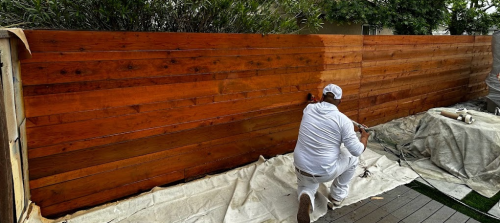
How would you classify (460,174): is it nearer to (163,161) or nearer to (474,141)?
(474,141)

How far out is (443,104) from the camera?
7008 mm

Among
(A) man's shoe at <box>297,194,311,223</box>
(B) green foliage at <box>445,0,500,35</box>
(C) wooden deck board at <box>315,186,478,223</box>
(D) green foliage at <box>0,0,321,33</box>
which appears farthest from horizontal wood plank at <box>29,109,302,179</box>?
(B) green foliage at <box>445,0,500,35</box>

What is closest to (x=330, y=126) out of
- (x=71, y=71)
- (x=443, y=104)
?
(x=71, y=71)

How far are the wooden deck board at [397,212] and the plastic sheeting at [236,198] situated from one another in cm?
11

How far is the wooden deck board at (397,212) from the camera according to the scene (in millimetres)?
2893

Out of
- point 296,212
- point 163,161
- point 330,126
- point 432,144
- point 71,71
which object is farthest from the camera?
point 432,144

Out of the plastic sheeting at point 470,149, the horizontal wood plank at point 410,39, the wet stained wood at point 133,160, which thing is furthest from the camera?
the horizontal wood plank at point 410,39

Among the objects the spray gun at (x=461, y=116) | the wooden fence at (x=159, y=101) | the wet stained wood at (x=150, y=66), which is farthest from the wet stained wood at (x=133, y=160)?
the spray gun at (x=461, y=116)

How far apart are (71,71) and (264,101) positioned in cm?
223

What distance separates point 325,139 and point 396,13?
20.3 feet

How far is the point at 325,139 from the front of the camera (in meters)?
2.76

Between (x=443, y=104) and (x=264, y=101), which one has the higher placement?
(x=264, y=101)

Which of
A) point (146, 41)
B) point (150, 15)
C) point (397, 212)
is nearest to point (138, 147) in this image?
point (146, 41)

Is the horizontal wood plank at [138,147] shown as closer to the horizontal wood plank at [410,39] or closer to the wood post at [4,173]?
the wood post at [4,173]
